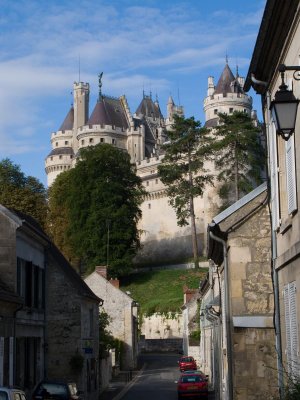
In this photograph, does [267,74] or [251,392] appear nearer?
[267,74]

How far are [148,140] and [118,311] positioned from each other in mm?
71585

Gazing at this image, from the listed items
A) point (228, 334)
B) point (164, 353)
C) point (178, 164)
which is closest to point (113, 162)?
point (178, 164)

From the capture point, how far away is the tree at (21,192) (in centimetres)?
5809

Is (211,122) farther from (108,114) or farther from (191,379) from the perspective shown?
(191,379)

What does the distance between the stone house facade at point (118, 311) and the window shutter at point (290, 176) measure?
121ft

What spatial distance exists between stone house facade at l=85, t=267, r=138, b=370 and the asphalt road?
1.48 metres

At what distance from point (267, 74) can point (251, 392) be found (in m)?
6.62

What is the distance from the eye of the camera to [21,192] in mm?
59750

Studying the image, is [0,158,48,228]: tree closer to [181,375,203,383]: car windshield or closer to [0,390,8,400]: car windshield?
[181,375,203,383]: car windshield

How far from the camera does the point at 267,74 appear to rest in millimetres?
10078

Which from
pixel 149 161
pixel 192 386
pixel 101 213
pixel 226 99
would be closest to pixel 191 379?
pixel 192 386

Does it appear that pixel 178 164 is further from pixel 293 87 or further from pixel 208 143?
pixel 293 87

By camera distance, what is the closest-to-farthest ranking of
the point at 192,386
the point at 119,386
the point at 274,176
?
the point at 274,176
the point at 192,386
the point at 119,386

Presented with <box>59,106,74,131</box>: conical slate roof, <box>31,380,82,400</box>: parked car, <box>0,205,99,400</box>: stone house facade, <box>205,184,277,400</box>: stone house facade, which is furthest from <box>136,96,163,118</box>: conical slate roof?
<box>205,184,277,400</box>: stone house facade
